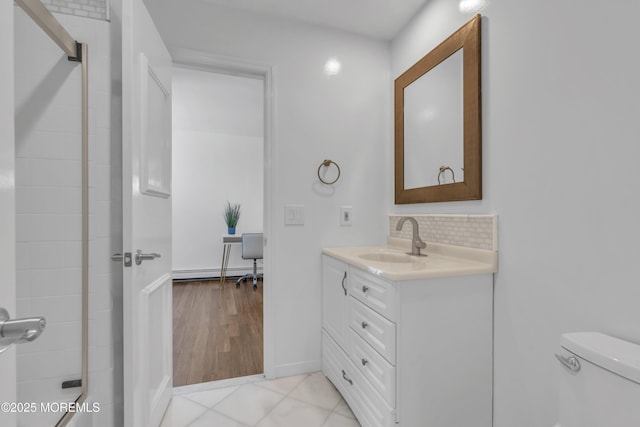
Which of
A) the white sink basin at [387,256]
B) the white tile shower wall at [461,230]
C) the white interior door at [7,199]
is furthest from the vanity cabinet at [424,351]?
the white interior door at [7,199]

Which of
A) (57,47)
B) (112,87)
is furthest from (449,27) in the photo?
(57,47)

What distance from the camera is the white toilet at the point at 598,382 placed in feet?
2.35

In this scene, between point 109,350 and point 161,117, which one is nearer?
point 109,350

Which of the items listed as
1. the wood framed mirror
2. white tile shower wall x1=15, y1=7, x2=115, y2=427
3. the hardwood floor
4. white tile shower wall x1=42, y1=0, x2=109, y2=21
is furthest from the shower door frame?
the wood framed mirror

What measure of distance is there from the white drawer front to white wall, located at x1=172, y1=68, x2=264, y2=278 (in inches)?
133

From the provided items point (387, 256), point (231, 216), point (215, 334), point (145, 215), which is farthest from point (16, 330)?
point (231, 216)

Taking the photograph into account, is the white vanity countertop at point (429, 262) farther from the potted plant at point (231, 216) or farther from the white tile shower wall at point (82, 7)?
the potted plant at point (231, 216)

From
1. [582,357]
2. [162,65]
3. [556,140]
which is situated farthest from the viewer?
[162,65]

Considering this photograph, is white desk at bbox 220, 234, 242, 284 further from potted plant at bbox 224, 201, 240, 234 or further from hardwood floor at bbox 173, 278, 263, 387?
hardwood floor at bbox 173, 278, 263, 387

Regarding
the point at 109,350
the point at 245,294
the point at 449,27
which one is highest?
the point at 449,27

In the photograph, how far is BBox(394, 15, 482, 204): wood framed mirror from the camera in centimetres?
141

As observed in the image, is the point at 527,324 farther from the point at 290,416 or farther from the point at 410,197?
the point at 290,416

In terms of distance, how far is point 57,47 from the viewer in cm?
119

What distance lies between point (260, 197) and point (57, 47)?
3.70 metres
